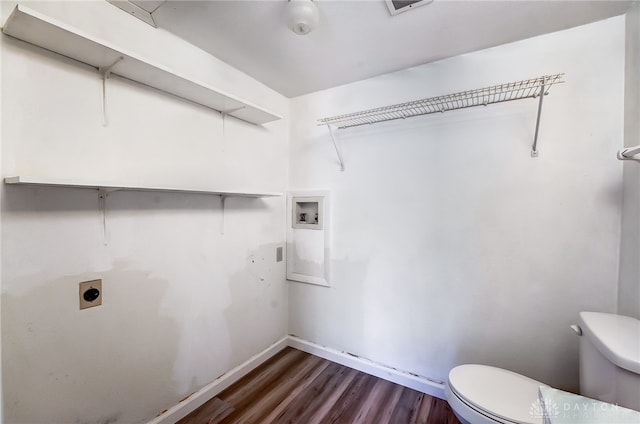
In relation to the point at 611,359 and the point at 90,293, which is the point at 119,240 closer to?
the point at 90,293

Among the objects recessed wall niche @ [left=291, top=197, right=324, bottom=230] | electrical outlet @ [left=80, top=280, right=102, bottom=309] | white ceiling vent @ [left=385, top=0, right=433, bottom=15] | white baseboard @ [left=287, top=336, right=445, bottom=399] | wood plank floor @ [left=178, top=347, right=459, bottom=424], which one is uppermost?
white ceiling vent @ [left=385, top=0, right=433, bottom=15]

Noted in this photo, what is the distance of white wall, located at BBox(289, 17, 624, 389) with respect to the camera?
1.43m

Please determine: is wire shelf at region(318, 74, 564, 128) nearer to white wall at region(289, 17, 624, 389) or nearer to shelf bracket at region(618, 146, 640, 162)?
white wall at region(289, 17, 624, 389)

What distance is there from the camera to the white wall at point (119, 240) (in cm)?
107

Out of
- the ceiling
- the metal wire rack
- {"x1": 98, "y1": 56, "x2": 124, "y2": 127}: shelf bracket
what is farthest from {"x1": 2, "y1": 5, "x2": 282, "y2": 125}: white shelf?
the metal wire rack

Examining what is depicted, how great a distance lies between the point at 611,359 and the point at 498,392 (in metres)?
0.47

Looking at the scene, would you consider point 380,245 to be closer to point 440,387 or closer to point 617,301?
point 440,387

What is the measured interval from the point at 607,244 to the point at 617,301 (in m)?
0.30

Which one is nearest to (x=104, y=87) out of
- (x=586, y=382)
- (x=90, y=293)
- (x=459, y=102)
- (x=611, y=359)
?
(x=90, y=293)

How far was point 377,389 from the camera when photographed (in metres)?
1.90

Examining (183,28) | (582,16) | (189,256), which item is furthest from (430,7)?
(189,256)

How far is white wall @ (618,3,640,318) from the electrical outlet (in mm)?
2583

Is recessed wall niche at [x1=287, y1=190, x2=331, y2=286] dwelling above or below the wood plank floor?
above

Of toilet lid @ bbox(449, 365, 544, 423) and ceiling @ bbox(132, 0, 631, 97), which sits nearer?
toilet lid @ bbox(449, 365, 544, 423)
